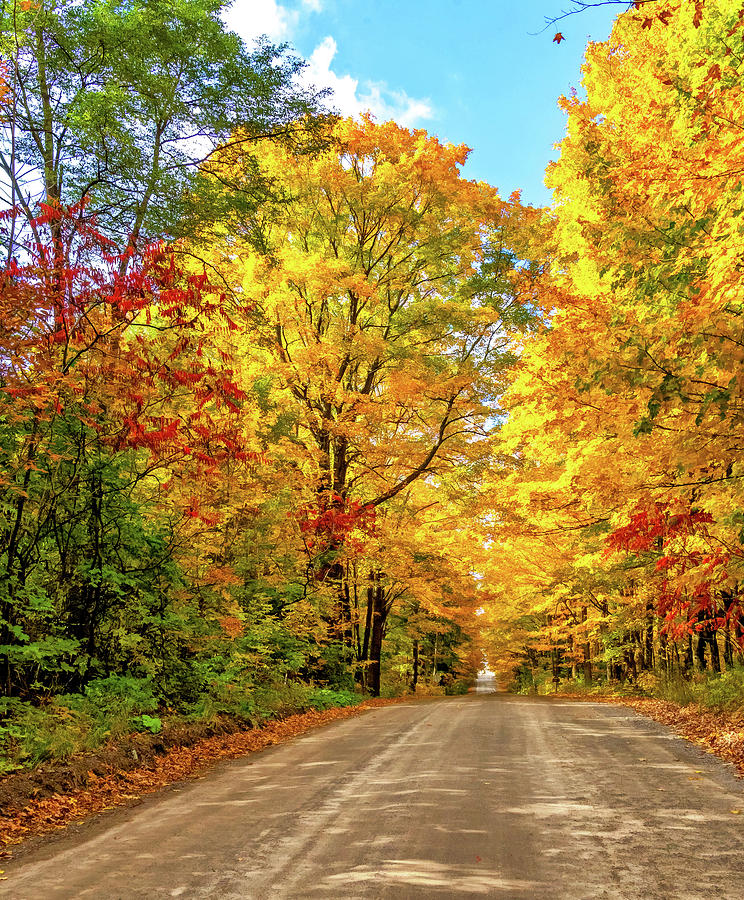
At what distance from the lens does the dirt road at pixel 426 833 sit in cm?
424

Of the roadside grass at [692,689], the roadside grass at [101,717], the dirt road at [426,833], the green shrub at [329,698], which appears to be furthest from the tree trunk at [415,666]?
the dirt road at [426,833]

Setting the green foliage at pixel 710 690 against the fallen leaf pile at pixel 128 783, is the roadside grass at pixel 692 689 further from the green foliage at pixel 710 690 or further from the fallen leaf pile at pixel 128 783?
the fallen leaf pile at pixel 128 783

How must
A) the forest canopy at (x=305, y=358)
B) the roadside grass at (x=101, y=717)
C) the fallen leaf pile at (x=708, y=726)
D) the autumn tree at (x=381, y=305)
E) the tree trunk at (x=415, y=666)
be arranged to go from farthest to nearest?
the tree trunk at (x=415, y=666) < the autumn tree at (x=381, y=305) < the fallen leaf pile at (x=708, y=726) < the forest canopy at (x=305, y=358) < the roadside grass at (x=101, y=717)

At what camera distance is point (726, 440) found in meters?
7.05

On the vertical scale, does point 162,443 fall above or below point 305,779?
above

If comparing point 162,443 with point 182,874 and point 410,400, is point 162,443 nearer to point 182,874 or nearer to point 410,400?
point 182,874

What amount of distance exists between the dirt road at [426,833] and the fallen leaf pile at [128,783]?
34cm

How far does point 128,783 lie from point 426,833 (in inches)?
155

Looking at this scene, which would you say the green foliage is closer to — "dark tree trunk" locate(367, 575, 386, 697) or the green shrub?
the green shrub

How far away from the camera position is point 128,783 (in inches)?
292

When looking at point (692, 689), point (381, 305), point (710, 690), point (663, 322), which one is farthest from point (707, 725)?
point (381, 305)

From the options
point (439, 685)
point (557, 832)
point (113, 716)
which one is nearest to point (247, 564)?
point (113, 716)

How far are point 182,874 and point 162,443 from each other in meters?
5.73

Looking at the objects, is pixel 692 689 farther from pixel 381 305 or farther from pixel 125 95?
pixel 125 95
